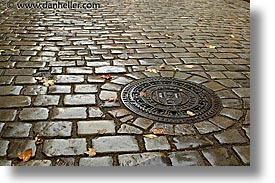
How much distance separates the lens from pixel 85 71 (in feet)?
14.3

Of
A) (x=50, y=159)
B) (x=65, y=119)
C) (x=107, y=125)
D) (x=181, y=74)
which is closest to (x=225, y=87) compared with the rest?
(x=181, y=74)

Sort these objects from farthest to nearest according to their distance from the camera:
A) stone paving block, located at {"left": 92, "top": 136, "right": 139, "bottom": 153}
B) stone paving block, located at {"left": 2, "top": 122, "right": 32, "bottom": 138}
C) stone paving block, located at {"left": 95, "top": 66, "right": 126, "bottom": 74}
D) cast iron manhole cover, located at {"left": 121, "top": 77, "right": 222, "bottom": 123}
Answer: stone paving block, located at {"left": 95, "top": 66, "right": 126, "bottom": 74} < cast iron manhole cover, located at {"left": 121, "top": 77, "right": 222, "bottom": 123} < stone paving block, located at {"left": 2, "top": 122, "right": 32, "bottom": 138} < stone paving block, located at {"left": 92, "top": 136, "right": 139, "bottom": 153}

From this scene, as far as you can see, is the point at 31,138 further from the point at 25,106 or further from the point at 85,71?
the point at 85,71

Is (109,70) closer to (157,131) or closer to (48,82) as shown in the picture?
(48,82)

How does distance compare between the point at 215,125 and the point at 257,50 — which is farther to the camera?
the point at 215,125

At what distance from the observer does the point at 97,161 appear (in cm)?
262

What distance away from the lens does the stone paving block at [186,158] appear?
2625 millimetres

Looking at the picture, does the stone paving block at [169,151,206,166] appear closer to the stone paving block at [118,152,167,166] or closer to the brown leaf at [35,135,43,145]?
the stone paving block at [118,152,167,166]

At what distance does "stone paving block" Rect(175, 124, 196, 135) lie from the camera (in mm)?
3035

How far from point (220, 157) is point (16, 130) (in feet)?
6.10

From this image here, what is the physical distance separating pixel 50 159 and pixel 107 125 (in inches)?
27.1

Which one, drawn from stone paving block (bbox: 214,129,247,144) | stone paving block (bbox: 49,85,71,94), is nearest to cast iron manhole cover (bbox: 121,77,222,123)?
stone paving block (bbox: 214,129,247,144)

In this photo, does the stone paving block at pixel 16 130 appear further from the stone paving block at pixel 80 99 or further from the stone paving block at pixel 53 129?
the stone paving block at pixel 80 99

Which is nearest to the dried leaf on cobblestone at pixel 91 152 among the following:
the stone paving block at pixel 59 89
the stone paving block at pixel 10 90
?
the stone paving block at pixel 59 89
